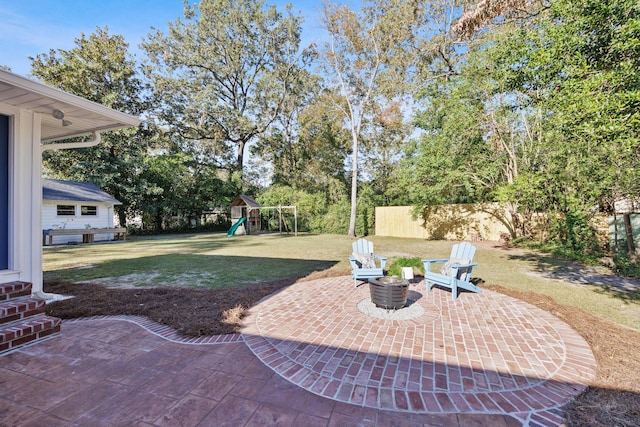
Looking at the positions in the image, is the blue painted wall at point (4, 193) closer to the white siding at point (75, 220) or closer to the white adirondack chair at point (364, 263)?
the white adirondack chair at point (364, 263)

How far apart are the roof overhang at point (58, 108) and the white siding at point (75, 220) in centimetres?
1147

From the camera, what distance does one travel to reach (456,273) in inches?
175

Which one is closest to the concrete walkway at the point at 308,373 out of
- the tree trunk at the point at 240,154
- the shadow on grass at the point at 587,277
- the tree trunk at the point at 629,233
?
the shadow on grass at the point at 587,277

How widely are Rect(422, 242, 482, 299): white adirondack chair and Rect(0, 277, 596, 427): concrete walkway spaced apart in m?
0.77

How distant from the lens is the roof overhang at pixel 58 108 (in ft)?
10.1

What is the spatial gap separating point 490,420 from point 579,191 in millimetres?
9168

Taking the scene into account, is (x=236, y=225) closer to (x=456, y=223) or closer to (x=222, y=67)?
(x=222, y=67)

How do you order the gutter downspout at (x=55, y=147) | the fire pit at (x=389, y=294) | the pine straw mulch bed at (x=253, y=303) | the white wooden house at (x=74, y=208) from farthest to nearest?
the white wooden house at (x=74, y=208) < the gutter downspout at (x=55, y=147) < the fire pit at (x=389, y=294) < the pine straw mulch bed at (x=253, y=303)

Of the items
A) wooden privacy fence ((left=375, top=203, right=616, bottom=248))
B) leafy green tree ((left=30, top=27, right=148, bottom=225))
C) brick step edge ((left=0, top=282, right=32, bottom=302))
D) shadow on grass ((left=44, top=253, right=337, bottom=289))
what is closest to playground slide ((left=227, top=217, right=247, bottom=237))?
leafy green tree ((left=30, top=27, right=148, bottom=225))

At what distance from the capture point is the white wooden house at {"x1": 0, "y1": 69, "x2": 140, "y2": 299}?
11.5 ft

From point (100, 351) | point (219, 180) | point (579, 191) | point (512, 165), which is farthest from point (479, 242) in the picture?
point (219, 180)

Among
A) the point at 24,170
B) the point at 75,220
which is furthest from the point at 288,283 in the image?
the point at 75,220

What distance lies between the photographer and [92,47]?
17.4m

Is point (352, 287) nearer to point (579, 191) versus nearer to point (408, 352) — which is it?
point (408, 352)
